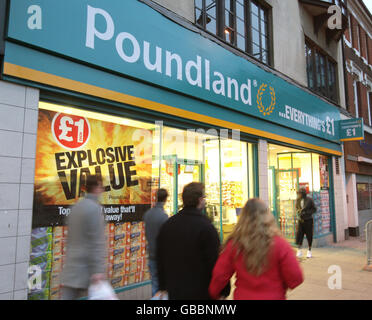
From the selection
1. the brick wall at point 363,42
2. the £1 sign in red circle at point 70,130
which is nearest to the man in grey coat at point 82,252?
the £1 sign in red circle at point 70,130

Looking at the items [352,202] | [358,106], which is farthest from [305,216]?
[358,106]

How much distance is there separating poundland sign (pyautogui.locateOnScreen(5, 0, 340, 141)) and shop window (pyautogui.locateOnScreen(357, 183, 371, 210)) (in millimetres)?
8328

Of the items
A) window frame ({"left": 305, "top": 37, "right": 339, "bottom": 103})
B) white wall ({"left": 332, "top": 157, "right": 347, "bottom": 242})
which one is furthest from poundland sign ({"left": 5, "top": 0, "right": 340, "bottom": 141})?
white wall ({"left": 332, "top": 157, "right": 347, "bottom": 242})

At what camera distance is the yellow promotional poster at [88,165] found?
168 inches

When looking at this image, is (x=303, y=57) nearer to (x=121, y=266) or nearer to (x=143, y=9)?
(x=143, y=9)

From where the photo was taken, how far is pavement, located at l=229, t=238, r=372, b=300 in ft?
17.7

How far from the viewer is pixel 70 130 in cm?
459

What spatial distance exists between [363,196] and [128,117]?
14.3 m

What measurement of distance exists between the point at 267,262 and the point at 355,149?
14217 millimetres

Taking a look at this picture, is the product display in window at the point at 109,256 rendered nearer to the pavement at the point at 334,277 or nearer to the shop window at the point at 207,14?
the pavement at the point at 334,277

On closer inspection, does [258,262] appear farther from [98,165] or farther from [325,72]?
[325,72]

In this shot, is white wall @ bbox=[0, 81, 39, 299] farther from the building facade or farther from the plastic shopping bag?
the building facade

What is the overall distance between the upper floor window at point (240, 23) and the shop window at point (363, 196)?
29.8ft

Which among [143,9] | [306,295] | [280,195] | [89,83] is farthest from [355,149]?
[89,83]
